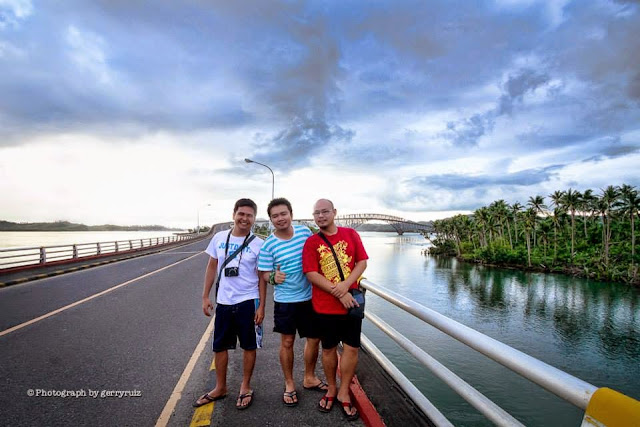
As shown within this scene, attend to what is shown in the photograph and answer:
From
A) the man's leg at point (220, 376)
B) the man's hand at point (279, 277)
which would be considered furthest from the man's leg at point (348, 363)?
the man's leg at point (220, 376)

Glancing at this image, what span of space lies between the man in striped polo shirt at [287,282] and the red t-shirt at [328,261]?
0.20 m

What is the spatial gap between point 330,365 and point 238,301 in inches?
42.4

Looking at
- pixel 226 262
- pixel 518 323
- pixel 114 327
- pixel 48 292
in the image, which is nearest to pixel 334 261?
pixel 226 262

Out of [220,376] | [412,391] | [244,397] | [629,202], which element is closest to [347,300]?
[412,391]

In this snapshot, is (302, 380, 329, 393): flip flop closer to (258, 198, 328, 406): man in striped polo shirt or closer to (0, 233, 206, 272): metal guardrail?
(258, 198, 328, 406): man in striped polo shirt

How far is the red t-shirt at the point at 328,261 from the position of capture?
119 inches

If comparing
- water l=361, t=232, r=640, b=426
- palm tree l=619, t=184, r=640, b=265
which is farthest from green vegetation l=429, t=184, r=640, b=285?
water l=361, t=232, r=640, b=426

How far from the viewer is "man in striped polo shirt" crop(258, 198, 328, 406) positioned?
3.23m

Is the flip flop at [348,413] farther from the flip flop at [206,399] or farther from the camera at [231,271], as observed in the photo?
the camera at [231,271]

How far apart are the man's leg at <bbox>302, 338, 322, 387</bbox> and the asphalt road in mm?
109

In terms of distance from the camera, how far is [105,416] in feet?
10.6

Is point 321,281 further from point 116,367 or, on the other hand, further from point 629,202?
point 629,202

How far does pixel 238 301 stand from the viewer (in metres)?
3.33

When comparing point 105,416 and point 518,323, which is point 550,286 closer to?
point 518,323
